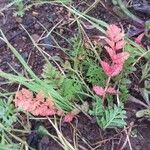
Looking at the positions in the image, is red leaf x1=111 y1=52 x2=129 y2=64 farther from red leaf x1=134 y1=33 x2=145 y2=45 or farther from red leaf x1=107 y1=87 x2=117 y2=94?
red leaf x1=134 y1=33 x2=145 y2=45

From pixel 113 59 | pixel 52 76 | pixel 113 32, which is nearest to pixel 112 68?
pixel 113 59

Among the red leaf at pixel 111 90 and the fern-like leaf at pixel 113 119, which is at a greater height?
the red leaf at pixel 111 90

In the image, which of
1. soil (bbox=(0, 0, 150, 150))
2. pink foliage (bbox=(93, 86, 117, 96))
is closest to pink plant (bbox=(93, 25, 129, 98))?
pink foliage (bbox=(93, 86, 117, 96))

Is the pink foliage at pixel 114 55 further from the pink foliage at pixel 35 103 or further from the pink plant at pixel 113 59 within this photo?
the pink foliage at pixel 35 103

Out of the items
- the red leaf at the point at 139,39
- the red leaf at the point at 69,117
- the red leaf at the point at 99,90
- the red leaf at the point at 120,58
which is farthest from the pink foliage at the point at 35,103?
the red leaf at the point at 139,39

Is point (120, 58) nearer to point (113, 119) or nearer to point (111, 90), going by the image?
point (111, 90)
